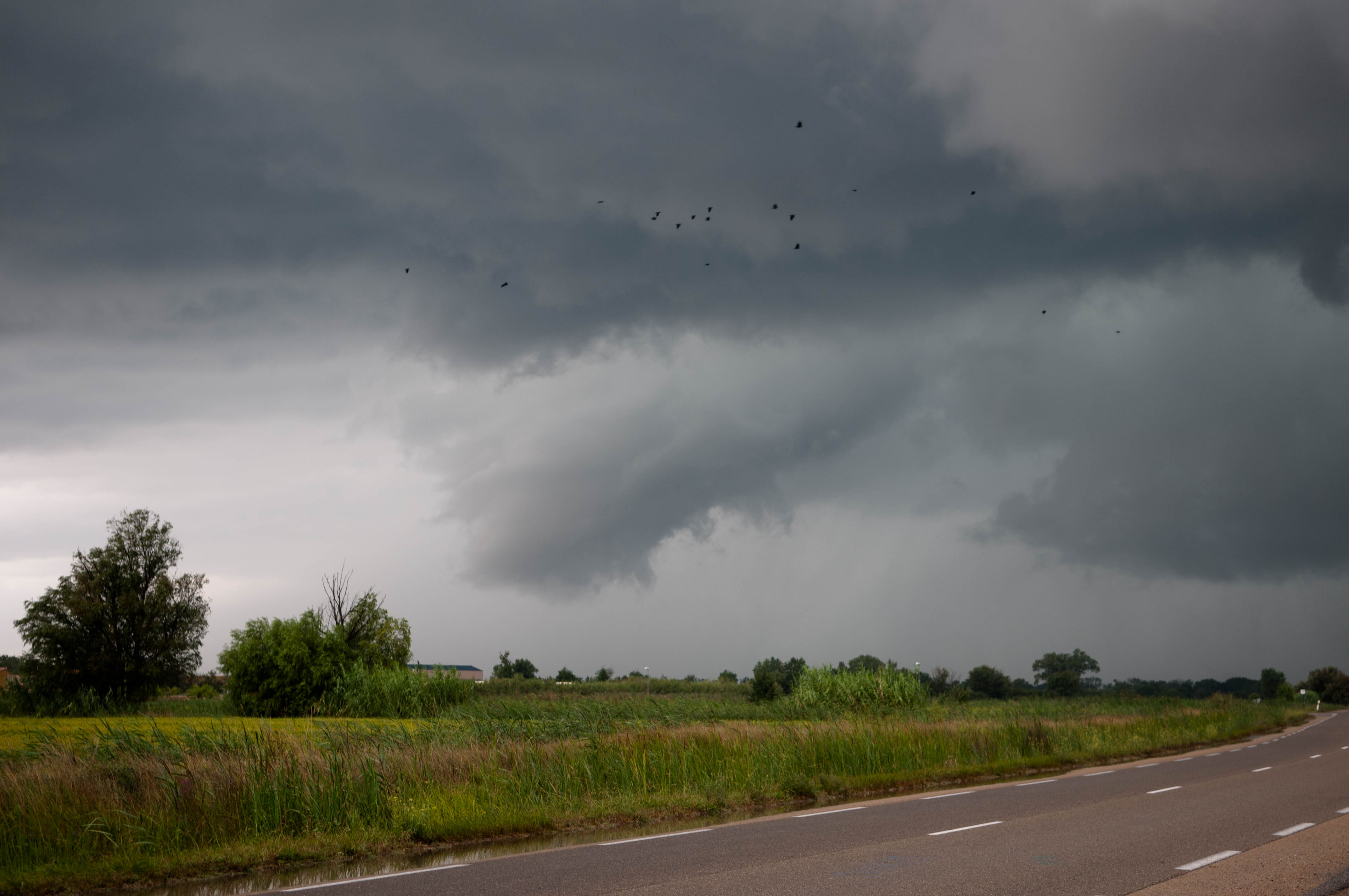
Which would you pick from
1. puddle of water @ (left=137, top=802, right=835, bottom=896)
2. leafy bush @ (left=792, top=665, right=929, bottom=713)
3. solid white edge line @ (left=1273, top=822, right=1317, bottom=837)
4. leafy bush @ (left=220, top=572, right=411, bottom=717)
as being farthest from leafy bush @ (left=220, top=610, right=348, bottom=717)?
solid white edge line @ (left=1273, top=822, right=1317, bottom=837)

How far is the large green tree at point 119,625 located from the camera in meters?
60.4

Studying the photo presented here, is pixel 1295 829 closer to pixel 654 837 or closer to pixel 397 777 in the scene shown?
pixel 654 837

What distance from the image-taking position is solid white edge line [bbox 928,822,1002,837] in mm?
12992

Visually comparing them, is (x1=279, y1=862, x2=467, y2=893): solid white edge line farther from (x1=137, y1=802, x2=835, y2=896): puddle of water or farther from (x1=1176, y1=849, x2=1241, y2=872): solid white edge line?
(x1=1176, y1=849, x2=1241, y2=872): solid white edge line

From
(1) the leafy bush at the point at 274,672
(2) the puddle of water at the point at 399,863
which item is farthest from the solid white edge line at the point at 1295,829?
(1) the leafy bush at the point at 274,672

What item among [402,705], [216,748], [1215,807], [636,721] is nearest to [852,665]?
[402,705]

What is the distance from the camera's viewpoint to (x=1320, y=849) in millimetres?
11117

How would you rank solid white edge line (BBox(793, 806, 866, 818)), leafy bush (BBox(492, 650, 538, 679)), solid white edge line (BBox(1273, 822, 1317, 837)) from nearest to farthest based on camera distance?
1. solid white edge line (BBox(1273, 822, 1317, 837))
2. solid white edge line (BBox(793, 806, 866, 818))
3. leafy bush (BBox(492, 650, 538, 679))

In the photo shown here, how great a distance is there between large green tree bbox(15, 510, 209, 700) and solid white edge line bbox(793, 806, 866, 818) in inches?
2281

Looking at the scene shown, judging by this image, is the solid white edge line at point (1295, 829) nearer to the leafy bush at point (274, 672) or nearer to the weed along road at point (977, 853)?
the weed along road at point (977, 853)

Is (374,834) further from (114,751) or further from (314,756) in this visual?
(114,751)

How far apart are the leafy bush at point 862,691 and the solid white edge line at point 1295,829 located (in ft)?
122

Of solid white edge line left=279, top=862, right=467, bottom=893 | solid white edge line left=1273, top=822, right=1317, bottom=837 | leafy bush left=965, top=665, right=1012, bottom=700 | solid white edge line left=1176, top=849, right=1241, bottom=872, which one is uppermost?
solid white edge line left=279, top=862, right=467, bottom=893

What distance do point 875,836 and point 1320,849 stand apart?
550 cm
